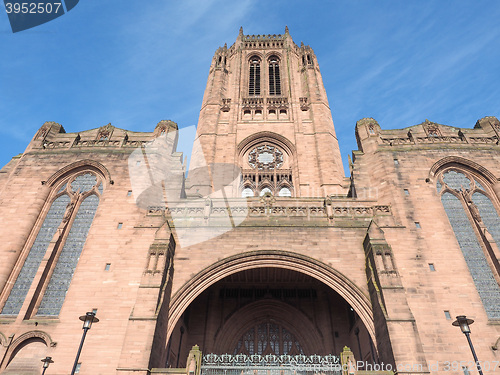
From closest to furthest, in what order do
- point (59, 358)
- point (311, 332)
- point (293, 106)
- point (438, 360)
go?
1. point (438, 360)
2. point (59, 358)
3. point (311, 332)
4. point (293, 106)

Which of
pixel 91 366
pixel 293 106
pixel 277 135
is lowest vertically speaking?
pixel 91 366

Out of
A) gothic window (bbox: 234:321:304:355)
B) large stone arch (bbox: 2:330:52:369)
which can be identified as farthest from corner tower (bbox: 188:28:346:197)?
large stone arch (bbox: 2:330:52:369)

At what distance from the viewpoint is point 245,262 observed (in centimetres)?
1598

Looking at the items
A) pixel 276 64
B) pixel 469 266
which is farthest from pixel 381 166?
pixel 276 64

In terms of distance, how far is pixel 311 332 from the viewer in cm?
1833

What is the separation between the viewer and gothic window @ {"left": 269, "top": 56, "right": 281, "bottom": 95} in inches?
1415

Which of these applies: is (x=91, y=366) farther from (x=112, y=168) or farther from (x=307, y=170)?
(x=307, y=170)

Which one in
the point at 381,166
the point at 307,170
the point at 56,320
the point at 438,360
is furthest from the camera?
the point at 307,170

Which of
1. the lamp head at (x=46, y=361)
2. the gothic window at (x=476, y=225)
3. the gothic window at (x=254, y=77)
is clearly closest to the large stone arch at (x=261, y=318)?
the lamp head at (x=46, y=361)

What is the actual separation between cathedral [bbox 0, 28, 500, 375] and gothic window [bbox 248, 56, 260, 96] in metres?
14.0

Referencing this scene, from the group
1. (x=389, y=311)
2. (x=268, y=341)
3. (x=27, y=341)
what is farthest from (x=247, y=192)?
(x=27, y=341)

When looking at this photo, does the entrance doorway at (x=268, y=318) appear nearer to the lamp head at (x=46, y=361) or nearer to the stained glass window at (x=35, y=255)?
the lamp head at (x=46, y=361)

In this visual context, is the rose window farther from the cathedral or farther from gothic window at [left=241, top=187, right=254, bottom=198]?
the cathedral

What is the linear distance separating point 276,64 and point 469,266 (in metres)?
29.1
